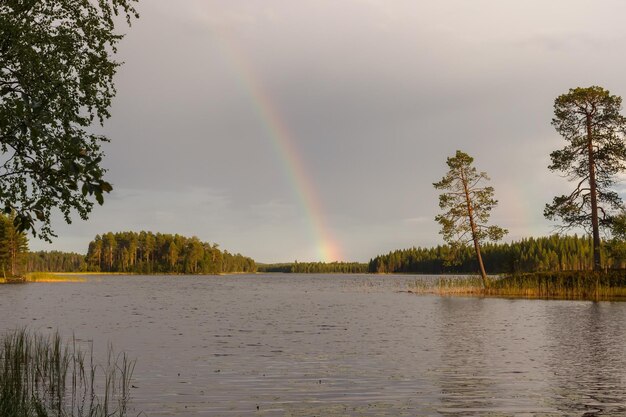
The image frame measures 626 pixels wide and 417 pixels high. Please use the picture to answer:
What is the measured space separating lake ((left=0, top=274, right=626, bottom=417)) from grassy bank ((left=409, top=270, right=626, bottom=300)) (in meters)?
9.61

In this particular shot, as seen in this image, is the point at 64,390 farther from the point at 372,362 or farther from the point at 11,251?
the point at 11,251

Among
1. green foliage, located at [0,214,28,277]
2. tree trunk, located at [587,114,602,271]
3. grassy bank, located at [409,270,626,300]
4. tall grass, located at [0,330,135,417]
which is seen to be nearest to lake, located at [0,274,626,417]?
tall grass, located at [0,330,135,417]

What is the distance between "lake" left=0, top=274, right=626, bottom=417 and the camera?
15.6 meters

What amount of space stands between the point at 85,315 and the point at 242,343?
22741 millimetres

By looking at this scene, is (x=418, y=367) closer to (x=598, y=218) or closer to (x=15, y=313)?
(x=15, y=313)

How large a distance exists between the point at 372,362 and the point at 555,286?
42035 mm

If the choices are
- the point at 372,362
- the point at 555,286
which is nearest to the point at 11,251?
the point at 555,286

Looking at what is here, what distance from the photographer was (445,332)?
33.7m

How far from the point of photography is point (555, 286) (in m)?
58.5

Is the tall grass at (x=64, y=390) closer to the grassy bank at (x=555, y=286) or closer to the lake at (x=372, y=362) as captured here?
the lake at (x=372, y=362)

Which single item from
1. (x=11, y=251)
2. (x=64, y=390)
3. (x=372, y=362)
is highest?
(x=11, y=251)

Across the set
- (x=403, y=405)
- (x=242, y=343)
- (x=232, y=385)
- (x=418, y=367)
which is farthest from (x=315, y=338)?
(x=403, y=405)

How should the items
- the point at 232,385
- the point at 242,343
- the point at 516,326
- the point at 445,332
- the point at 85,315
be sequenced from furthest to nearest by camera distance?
the point at 85,315 → the point at 516,326 → the point at 445,332 → the point at 242,343 → the point at 232,385

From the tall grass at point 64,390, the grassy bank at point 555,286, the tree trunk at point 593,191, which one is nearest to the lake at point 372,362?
the tall grass at point 64,390
